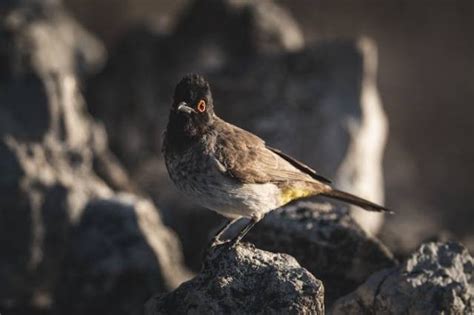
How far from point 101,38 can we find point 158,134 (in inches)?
329

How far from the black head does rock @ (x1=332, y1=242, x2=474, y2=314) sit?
6.01ft

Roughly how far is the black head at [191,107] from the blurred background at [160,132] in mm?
2609

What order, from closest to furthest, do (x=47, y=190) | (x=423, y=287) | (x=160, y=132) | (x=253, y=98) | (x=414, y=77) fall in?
(x=423, y=287) → (x=47, y=190) → (x=253, y=98) → (x=160, y=132) → (x=414, y=77)

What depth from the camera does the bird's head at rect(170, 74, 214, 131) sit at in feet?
25.9

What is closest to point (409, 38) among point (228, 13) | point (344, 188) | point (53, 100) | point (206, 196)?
point (228, 13)

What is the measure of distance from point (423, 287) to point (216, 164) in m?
1.90

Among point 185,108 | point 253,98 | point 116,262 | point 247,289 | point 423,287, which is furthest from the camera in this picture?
point 253,98

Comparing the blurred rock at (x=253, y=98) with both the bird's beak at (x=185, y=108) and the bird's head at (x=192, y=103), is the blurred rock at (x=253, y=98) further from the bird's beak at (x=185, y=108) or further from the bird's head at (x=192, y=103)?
the bird's beak at (x=185, y=108)

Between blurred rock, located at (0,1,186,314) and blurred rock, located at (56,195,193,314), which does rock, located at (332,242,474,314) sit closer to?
blurred rock, located at (56,195,193,314)

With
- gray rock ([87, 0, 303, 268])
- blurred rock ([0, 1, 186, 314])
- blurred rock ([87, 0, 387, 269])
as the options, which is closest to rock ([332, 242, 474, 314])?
blurred rock ([0, 1, 186, 314])

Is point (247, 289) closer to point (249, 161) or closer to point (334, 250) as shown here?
point (249, 161)

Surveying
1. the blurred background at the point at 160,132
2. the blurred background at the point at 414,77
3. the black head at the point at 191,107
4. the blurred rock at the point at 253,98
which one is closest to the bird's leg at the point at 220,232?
the black head at the point at 191,107

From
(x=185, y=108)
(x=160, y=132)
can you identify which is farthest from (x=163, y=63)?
(x=185, y=108)

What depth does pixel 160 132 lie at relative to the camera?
14539 mm
